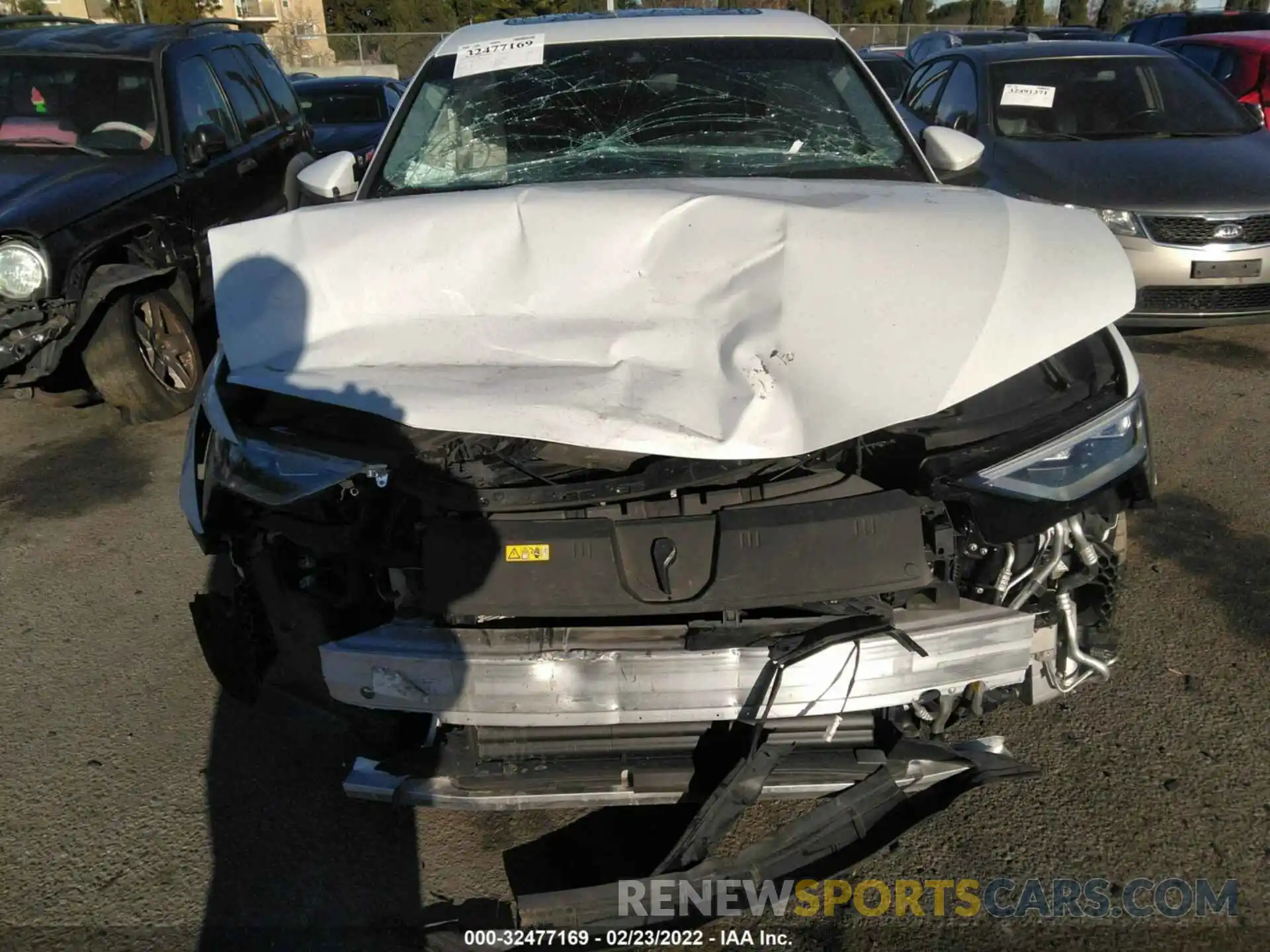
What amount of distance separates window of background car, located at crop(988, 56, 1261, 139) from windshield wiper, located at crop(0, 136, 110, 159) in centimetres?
548

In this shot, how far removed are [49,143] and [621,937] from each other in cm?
542

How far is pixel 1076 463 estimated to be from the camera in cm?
220

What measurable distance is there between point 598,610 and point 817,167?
6.38 feet

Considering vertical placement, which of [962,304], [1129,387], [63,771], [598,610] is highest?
[962,304]

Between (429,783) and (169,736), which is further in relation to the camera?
(169,736)

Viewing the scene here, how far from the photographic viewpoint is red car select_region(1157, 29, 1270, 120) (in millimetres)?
9164

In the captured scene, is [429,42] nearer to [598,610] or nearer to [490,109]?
[490,109]

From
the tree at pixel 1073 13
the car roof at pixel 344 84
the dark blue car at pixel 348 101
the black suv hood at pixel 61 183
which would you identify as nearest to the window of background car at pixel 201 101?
the black suv hood at pixel 61 183

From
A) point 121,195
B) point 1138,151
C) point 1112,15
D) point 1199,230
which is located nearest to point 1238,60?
point 1138,151

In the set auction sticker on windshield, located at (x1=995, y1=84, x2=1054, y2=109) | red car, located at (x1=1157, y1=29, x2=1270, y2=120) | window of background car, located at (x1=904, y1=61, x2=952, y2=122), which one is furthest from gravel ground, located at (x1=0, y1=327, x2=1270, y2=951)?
red car, located at (x1=1157, y1=29, x2=1270, y2=120)

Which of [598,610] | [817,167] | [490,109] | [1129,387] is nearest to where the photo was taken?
[598,610]

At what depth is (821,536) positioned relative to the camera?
6.73ft

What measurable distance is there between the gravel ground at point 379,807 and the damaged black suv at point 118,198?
1.56 meters

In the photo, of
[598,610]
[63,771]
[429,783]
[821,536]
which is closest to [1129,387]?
[821,536]
